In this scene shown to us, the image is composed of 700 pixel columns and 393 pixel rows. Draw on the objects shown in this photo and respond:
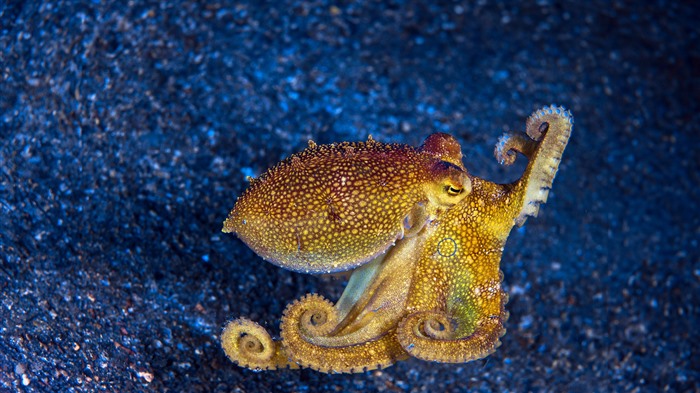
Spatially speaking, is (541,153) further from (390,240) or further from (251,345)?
(251,345)

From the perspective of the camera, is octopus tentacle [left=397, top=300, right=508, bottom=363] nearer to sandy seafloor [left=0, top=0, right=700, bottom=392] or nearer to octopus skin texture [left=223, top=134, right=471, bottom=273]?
octopus skin texture [left=223, top=134, right=471, bottom=273]

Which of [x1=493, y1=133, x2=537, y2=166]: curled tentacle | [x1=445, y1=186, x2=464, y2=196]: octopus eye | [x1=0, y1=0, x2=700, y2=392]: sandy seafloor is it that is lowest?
[x1=0, y1=0, x2=700, y2=392]: sandy seafloor

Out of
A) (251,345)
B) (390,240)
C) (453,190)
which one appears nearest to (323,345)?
(251,345)

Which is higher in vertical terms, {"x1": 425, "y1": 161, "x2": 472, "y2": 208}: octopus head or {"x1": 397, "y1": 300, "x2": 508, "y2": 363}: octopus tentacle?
{"x1": 425, "y1": 161, "x2": 472, "y2": 208}: octopus head

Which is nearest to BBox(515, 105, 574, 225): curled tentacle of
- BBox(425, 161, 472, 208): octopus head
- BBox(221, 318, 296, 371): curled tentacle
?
BBox(425, 161, 472, 208): octopus head

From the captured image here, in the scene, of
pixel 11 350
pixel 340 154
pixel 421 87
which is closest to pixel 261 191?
pixel 340 154

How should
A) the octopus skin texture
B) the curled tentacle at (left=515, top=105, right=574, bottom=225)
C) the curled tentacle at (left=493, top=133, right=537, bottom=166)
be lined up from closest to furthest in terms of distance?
1. the octopus skin texture
2. the curled tentacle at (left=515, top=105, right=574, bottom=225)
3. the curled tentacle at (left=493, top=133, right=537, bottom=166)

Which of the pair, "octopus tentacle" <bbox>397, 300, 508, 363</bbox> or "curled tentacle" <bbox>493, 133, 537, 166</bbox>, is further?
"curled tentacle" <bbox>493, 133, 537, 166</bbox>

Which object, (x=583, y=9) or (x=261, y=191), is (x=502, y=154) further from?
(x=583, y=9)
